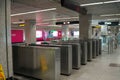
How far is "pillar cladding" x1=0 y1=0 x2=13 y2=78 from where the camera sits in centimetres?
373

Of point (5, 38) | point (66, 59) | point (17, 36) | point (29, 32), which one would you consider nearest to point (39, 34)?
point (17, 36)

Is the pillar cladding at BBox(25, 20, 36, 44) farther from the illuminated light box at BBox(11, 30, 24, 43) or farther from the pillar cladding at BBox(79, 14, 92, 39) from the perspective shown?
the illuminated light box at BBox(11, 30, 24, 43)

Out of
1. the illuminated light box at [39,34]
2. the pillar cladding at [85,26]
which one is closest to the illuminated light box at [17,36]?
the illuminated light box at [39,34]

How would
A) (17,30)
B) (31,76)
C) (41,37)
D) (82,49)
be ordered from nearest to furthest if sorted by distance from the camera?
(31,76) → (82,49) → (17,30) → (41,37)

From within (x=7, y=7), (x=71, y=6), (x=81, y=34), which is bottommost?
(x=81, y=34)

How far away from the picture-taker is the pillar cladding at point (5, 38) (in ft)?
12.2

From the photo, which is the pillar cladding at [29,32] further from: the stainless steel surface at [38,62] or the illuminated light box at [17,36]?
the illuminated light box at [17,36]

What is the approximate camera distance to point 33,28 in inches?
523

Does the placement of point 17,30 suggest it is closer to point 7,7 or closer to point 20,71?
point 20,71

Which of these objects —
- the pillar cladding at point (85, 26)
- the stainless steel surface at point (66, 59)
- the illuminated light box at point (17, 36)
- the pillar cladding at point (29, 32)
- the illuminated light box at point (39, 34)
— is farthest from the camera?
the illuminated light box at point (39, 34)

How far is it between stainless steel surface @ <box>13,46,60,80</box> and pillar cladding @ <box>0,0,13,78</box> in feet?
3.59

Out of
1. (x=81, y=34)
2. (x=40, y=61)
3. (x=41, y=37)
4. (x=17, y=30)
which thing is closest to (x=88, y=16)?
(x=81, y=34)

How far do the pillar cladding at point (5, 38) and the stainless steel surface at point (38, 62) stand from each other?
1.09 metres

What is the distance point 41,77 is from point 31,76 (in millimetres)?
569
